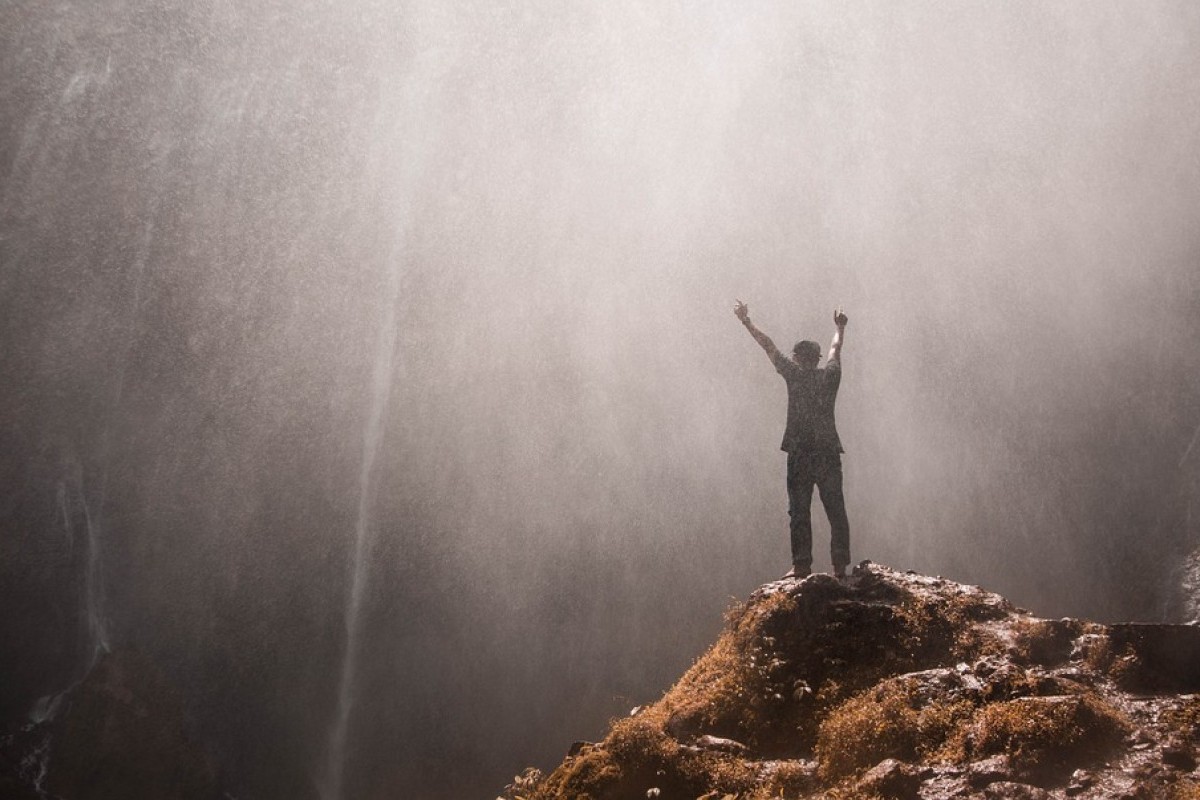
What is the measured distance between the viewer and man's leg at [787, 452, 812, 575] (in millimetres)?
9484

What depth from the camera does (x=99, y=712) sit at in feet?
145

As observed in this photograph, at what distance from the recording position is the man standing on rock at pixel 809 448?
956 centimetres

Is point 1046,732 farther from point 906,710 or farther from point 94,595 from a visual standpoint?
point 94,595

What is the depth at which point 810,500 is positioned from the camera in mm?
9484

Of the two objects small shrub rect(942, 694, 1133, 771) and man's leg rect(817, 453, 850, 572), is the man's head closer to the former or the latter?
man's leg rect(817, 453, 850, 572)

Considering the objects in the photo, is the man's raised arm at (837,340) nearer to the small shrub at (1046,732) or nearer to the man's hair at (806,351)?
the man's hair at (806,351)

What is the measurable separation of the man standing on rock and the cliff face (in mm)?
736

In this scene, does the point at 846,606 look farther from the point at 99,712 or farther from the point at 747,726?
the point at 99,712

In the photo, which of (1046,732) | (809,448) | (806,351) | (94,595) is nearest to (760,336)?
(806,351)

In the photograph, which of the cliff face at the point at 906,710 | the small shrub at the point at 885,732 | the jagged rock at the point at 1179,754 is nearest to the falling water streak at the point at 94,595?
the cliff face at the point at 906,710

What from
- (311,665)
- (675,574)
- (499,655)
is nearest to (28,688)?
(311,665)

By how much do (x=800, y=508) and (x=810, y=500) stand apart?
0.56ft

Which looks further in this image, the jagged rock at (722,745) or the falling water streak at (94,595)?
the falling water streak at (94,595)

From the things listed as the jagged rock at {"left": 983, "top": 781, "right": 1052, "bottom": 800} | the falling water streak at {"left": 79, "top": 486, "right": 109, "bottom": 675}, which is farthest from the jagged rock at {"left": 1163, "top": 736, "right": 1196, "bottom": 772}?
the falling water streak at {"left": 79, "top": 486, "right": 109, "bottom": 675}
